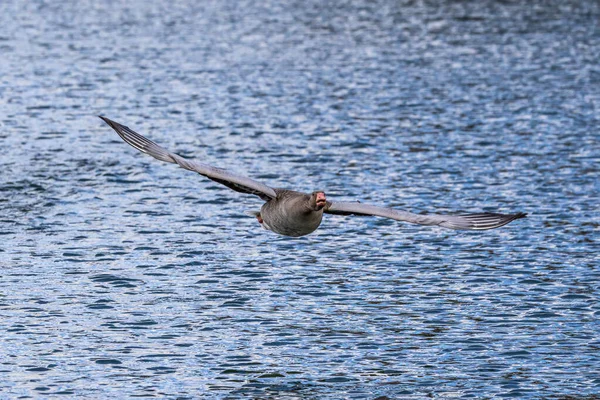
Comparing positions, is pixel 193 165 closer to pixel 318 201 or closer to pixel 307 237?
pixel 318 201

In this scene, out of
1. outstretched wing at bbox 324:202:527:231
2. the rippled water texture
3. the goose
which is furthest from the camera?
the rippled water texture

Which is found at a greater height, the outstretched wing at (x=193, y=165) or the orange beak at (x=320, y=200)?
the outstretched wing at (x=193, y=165)

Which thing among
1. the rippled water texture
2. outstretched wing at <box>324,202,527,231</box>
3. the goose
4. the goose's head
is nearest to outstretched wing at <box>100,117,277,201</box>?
the goose

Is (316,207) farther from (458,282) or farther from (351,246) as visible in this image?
(351,246)

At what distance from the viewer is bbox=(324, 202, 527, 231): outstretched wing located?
2642 cm

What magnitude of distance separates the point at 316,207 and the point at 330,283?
972cm

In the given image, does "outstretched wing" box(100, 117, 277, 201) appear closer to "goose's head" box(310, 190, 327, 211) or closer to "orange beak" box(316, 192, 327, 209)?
"goose's head" box(310, 190, 327, 211)

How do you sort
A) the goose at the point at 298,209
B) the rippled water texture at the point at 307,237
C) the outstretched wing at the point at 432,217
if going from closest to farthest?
the outstretched wing at the point at 432,217 → the goose at the point at 298,209 → the rippled water texture at the point at 307,237

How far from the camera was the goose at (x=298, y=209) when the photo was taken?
2653 centimetres

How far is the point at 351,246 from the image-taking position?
40.4m

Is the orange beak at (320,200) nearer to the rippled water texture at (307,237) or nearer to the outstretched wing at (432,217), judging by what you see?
the outstretched wing at (432,217)

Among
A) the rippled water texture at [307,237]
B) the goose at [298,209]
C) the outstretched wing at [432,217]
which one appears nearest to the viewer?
the outstretched wing at [432,217]

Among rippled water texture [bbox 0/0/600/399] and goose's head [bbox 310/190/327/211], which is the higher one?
goose's head [bbox 310/190/327/211]

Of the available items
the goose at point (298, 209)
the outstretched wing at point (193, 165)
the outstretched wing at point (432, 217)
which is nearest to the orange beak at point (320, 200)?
the goose at point (298, 209)
